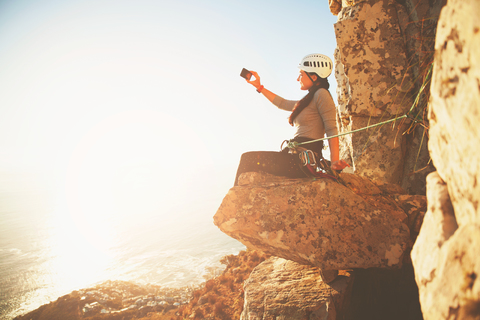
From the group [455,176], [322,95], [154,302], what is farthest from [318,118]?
[154,302]

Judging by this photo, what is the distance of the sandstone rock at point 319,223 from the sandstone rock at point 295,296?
3.43 ft

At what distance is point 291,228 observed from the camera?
350 centimetres

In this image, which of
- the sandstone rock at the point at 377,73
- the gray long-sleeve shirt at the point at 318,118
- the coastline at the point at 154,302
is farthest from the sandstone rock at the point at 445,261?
the coastline at the point at 154,302

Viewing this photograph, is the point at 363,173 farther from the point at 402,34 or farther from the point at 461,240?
the point at 461,240

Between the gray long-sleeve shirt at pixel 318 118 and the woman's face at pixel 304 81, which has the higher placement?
the woman's face at pixel 304 81

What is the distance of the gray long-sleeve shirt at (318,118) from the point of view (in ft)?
11.9

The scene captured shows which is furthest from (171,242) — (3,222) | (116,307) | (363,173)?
(3,222)

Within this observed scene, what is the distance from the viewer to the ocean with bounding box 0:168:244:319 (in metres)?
63.6

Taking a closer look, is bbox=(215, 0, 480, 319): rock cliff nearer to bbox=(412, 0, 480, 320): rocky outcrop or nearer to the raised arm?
bbox=(412, 0, 480, 320): rocky outcrop

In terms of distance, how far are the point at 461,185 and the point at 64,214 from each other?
237699 mm

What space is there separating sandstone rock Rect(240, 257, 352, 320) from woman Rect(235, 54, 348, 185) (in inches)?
91.5

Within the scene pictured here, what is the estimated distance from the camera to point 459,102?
121cm

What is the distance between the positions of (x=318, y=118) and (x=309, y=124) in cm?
19

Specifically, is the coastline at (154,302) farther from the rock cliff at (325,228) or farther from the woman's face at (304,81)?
the woman's face at (304,81)
